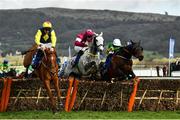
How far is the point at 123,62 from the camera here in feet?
76.0

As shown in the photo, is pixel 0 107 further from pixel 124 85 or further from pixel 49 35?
pixel 124 85

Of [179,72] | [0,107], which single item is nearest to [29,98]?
[0,107]

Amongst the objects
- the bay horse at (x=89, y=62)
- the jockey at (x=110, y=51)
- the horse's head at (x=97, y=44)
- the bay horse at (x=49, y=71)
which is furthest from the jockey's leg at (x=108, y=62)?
the bay horse at (x=49, y=71)

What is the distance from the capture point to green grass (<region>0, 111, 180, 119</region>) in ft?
59.1

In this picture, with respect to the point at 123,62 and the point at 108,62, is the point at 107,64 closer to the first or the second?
the point at 108,62

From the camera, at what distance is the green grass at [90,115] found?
18016mm

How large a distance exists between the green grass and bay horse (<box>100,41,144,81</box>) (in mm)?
3481

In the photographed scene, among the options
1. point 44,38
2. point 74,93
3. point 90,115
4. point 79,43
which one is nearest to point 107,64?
point 79,43

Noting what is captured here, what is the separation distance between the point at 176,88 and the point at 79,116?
3.85 m

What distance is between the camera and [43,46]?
18984 mm

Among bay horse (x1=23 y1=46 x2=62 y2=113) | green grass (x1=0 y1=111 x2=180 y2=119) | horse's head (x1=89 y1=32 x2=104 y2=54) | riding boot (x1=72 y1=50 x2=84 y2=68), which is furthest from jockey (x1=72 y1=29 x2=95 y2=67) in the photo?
bay horse (x1=23 y1=46 x2=62 y2=113)

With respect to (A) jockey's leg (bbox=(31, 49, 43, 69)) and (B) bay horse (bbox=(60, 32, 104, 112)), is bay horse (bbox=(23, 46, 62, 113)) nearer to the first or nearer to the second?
(A) jockey's leg (bbox=(31, 49, 43, 69))

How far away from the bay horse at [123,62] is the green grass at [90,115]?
3481 mm

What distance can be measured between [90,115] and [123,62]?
5050 millimetres
